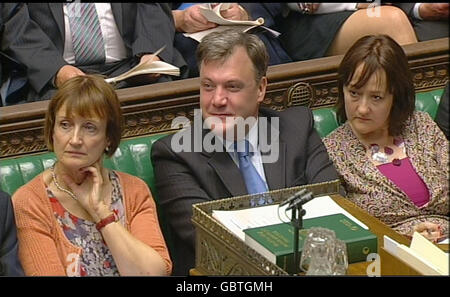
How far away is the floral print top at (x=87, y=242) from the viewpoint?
2520 millimetres

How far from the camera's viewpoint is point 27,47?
3.22m

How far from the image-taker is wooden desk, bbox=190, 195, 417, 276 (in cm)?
203

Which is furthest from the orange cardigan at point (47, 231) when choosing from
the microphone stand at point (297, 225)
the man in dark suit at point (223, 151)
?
the microphone stand at point (297, 225)

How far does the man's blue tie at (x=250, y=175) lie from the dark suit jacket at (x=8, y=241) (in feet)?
2.03

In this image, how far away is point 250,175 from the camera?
277cm

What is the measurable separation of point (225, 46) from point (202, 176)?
0.32m

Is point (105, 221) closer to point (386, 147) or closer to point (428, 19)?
point (386, 147)

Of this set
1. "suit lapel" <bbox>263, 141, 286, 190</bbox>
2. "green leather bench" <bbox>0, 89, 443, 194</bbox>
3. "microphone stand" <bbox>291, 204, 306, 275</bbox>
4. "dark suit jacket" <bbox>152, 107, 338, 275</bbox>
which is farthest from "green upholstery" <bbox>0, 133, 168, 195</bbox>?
"microphone stand" <bbox>291, 204, 306, 275</bbox>

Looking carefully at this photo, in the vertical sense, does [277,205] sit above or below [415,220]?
above

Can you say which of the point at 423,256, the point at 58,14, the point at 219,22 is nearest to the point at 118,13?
the point at 58,14

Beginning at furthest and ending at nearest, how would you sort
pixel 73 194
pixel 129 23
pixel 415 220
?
pixel 129 23, pixel 415 220, pixel 73 194

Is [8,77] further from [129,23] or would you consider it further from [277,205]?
[277,205]

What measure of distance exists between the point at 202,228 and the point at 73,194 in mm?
394
